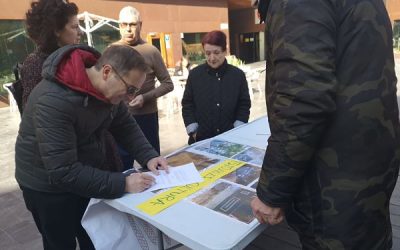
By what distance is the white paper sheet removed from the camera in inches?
65.5

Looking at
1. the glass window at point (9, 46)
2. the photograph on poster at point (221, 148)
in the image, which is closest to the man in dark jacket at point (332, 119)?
the photograph on poster at point (221, 148)

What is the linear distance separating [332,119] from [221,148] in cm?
114

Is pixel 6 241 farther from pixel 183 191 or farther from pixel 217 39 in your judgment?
pixel 217 39

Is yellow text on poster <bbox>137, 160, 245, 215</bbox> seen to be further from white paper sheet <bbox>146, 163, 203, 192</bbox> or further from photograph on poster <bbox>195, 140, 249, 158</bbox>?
photograph on poster <bbox>195, 140, 249, 158</bbox>

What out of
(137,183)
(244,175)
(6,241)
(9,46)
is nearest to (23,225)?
(6,241)

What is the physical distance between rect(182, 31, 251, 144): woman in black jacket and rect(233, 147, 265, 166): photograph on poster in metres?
0.66

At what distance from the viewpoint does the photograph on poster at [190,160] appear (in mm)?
1914

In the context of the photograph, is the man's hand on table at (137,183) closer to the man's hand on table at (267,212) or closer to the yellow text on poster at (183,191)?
the yellow text on poster at (183,191)

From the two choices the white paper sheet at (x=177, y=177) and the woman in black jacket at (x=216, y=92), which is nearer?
the white paper sheet at (x=177, y=177)

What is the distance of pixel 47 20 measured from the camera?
184 cm

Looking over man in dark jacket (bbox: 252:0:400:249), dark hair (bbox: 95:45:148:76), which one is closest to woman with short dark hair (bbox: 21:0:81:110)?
dark hair (bbox: 95:45:148:76)

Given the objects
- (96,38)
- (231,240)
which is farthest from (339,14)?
(96,38)

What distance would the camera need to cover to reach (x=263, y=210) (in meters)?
1.23

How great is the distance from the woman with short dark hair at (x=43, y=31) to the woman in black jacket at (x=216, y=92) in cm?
114
